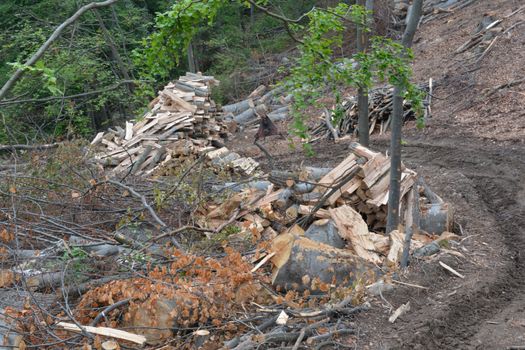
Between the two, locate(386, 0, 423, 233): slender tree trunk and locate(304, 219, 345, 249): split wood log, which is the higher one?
locate(386, 0, 423, 233): slender tree trunk

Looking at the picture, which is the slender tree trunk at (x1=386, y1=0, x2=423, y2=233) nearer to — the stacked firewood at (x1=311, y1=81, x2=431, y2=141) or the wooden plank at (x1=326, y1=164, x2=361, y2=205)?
the wooden plank at (x1=326, y1=164, x2=361, y2=205)

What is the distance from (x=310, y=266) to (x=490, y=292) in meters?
1.98

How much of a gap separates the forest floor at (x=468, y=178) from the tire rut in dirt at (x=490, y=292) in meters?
0.01

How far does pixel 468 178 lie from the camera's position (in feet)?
36.8

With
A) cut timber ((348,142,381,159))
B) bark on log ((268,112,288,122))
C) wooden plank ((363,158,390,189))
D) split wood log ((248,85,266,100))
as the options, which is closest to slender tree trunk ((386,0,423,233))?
wooden plank ((363,158,390,189))

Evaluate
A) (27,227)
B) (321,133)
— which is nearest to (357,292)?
(27,227)

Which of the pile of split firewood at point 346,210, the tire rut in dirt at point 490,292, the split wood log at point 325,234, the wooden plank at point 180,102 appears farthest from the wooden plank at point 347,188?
the wooden plank at point 180,102

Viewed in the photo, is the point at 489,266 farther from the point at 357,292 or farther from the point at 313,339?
the point at 313,339

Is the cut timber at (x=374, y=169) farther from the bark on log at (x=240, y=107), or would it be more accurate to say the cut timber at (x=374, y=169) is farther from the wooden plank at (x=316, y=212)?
the bark on log at (x=240, y=107)

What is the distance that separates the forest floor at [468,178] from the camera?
5.66 m

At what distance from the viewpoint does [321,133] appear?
17984mm

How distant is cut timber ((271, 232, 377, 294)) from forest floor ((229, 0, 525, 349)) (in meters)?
0.49

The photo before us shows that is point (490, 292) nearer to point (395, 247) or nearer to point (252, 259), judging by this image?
point (395, 247)

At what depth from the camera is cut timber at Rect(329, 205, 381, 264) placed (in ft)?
23.6
